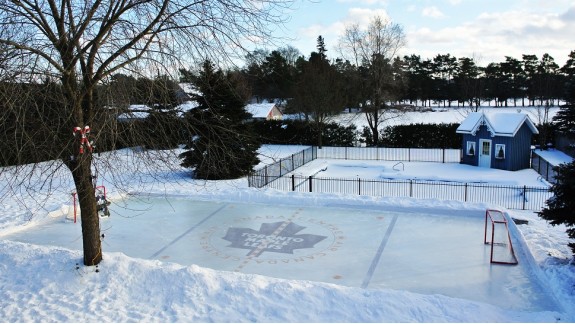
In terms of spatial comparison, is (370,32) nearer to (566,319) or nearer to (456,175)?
(456,175)

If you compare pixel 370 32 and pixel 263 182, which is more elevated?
pixel 370 32

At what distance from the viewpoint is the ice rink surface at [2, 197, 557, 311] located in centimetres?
914

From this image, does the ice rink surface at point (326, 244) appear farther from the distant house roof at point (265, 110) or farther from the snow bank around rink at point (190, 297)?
the distant house roof at point (265, 110)

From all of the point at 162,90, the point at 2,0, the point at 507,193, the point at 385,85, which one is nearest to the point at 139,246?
the point at 162,90

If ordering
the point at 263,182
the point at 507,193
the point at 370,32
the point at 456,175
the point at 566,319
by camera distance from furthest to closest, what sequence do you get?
1. the point at 370,32
2. the point at 456,175
3. the point at 263,182
4. the point at 507,193
5. the point at 566,319

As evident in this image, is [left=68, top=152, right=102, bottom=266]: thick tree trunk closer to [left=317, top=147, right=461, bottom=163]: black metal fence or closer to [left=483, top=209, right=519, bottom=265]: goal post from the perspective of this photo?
[left=483, top=209, right=519, bottom=265]: goal post

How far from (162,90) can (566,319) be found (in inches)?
280

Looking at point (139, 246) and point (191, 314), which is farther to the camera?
point (139, 246)

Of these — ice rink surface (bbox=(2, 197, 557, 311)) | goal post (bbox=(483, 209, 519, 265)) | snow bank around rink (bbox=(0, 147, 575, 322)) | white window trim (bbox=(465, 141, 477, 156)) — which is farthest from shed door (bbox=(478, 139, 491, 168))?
snow bank around rink (bbox=(0, 147, 575, 322))

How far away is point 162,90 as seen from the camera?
8062 mm

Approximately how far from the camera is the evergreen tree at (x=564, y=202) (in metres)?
9.11

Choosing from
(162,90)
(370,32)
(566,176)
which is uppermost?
(370,32)

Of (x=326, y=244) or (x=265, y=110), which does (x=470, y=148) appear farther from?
(x=265, y=110)

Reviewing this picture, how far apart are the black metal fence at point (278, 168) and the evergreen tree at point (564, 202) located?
10.9m
